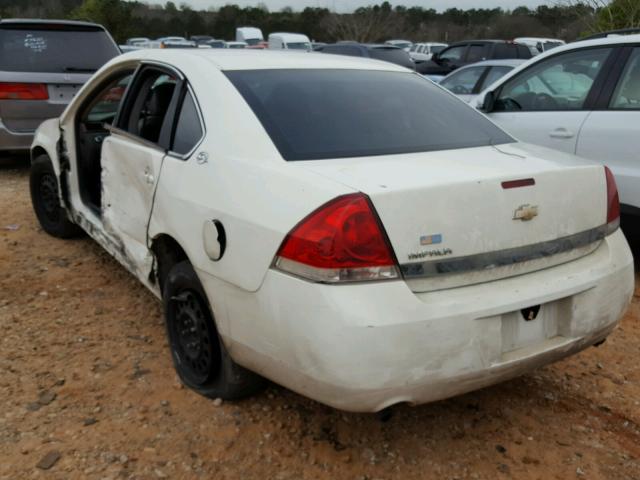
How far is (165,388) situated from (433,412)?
1234 millimetres

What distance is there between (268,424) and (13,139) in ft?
17.6

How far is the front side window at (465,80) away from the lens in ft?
30.5

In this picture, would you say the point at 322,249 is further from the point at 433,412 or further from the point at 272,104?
the point at 433,412

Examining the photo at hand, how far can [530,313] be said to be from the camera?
2340 millimetres

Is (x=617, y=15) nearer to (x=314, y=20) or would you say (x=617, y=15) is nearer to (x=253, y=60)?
(x=253, y=60)

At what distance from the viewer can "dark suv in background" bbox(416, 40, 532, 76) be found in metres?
15.1

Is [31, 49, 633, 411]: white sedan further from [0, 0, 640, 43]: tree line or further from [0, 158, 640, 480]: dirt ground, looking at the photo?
[0, 0, 640, 43]: tree line

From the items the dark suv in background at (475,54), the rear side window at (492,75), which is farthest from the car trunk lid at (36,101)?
the dark suv in background at (475,54)

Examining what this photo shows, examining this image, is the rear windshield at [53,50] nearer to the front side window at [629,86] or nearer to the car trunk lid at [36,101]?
the car trunk lid at [36,101]

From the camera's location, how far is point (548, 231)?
243 cm

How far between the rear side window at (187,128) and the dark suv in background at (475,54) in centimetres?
1277

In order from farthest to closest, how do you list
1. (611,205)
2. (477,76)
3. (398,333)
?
(477,76) < (611,205) < (398,333)

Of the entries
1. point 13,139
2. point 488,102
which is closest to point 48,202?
point 13,139

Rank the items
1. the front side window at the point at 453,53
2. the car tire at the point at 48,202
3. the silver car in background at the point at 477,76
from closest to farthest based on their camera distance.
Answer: the car tire at the point at 48,202
the silver car in background at the point at 477,76
the front side window at the point at 453,53
